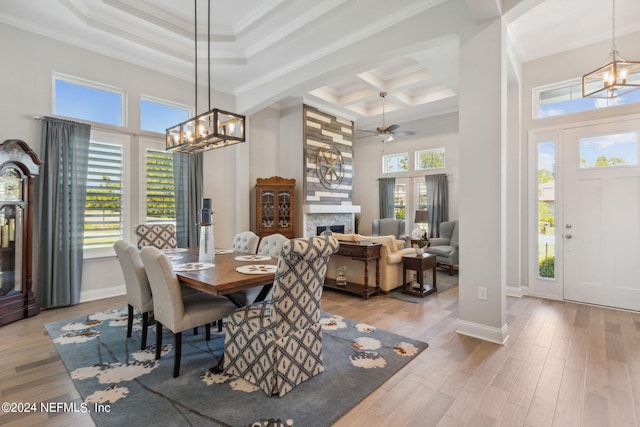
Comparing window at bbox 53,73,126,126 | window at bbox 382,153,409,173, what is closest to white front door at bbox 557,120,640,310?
window at bbox 382,153,409,173

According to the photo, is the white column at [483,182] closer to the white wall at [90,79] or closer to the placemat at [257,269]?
the placemat at [257,269]

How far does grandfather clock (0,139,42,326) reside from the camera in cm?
335

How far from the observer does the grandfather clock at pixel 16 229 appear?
335 centimetres

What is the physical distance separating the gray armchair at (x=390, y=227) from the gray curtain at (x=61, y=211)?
19.2 ft

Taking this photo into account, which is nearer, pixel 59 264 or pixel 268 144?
pixel 59 264

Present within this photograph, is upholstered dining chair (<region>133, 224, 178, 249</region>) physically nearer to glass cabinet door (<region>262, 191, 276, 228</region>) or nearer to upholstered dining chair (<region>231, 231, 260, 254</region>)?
upholstered dining chair (<region>231, 231, 260, 254</region>)

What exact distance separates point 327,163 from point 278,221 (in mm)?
1845

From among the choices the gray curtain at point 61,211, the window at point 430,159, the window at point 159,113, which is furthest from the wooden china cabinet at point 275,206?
the window at point 430,159

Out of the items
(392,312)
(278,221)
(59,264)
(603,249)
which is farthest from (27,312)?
(603,249)

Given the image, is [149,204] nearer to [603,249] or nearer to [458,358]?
[458,358]

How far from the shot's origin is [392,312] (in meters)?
3.77

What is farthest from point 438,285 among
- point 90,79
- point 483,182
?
point 90,79

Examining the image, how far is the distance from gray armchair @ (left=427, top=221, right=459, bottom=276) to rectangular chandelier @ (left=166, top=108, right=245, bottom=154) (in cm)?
459

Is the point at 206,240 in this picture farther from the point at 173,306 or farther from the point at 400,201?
the point at 400,201
